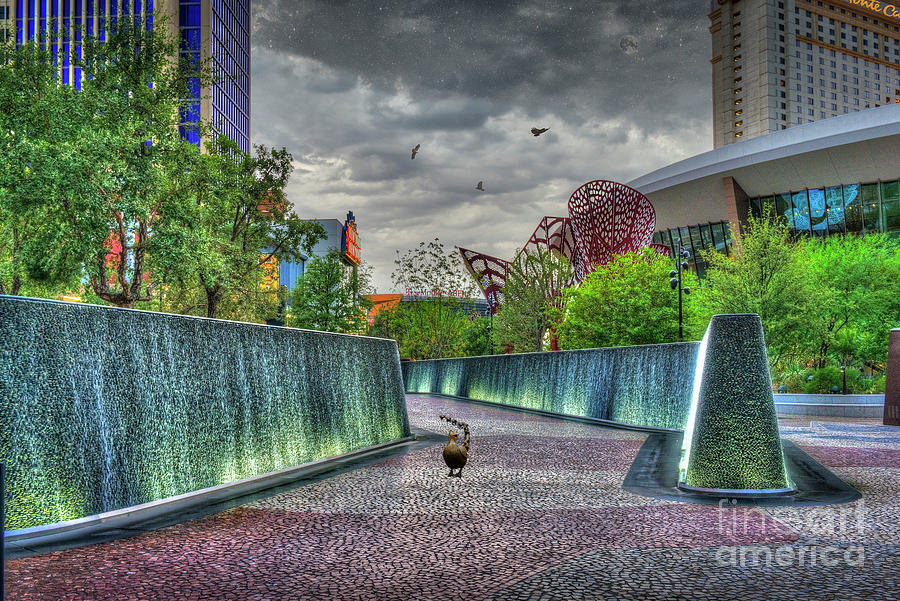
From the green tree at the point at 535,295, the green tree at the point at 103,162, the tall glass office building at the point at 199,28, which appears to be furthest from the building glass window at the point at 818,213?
the tall glass office building at the point at 199,28

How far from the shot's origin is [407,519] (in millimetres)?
7000

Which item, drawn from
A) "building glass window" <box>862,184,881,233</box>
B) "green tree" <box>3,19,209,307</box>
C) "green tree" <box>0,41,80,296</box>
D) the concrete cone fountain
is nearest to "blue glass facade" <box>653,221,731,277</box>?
"building glass window" <box>862,184,881,233</box>

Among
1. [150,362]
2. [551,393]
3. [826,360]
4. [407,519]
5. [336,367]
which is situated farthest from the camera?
[826,360]

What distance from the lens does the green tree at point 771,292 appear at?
99.5 ft

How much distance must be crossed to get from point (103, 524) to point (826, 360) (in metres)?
36.3

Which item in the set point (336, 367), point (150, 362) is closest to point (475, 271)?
point (336, 367)

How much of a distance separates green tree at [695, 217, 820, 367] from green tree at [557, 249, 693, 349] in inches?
97.9

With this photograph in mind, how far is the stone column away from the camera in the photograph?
66.1 ft

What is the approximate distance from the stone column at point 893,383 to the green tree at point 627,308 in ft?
47.3

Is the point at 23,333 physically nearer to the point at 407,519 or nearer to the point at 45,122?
the point at 407,519

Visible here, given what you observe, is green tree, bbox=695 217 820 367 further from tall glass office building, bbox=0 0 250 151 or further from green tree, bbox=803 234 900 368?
tall glass office building, bbox=0 0 250 151

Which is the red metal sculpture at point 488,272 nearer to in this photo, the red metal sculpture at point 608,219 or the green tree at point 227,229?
the red metal sculpture at point 608,219

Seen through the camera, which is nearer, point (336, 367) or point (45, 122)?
point (336, 367)

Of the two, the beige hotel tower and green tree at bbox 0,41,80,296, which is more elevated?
the beige hotel tower
